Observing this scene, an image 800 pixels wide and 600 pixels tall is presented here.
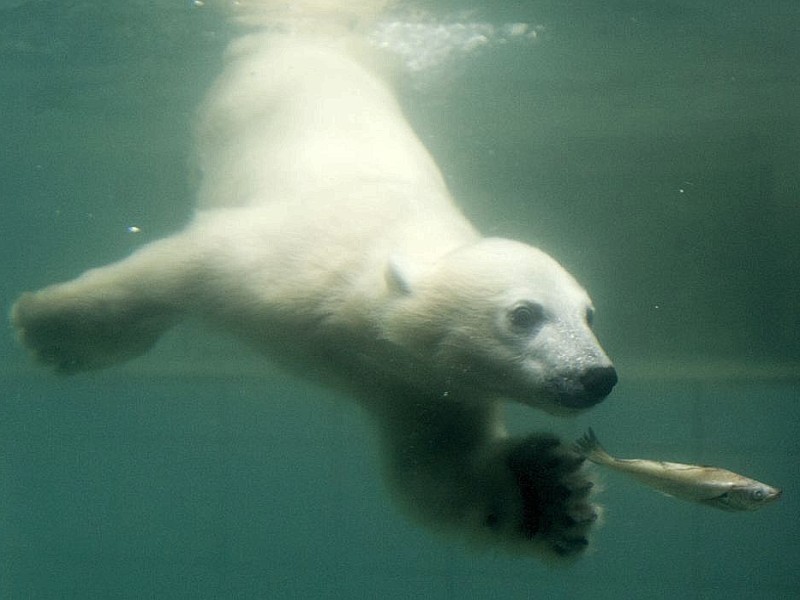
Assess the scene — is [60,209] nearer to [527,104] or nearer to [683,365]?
[527,104]

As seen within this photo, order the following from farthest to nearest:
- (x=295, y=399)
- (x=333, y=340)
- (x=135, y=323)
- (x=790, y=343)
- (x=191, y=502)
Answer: (x=191, y=502) → (x=295, y=399) → (x=790, y=343) → (x=135, y=323) → (x=333, y=340)

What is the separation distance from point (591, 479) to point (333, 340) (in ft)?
4.16

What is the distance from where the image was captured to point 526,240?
1215 cm

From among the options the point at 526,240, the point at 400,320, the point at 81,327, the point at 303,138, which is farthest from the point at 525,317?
the point at 526,240

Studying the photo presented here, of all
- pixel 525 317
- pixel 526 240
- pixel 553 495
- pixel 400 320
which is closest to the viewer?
pixel 525 317

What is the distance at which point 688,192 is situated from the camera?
38.7 ft

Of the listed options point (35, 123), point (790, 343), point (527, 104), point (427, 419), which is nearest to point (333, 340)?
point (427, 419)

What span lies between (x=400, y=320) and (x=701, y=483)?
131cm

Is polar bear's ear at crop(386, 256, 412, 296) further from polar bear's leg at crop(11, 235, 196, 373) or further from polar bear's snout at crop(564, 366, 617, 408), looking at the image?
polar bear's leg at crop(11, 235, 196, 373)

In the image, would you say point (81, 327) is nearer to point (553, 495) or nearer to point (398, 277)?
point (398, 277)

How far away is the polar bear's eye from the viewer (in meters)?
3.15

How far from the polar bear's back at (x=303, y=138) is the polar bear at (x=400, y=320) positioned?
31 millimetres

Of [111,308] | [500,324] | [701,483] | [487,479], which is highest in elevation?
[111,308]

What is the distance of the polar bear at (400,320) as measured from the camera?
319 cm
